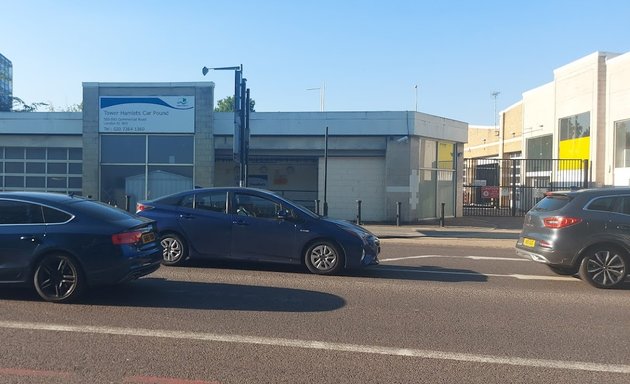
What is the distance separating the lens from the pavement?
680 inches

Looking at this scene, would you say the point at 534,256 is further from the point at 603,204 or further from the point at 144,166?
the point at 144,166

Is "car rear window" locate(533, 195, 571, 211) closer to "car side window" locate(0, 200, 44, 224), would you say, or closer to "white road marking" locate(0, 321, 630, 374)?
"white road marking" locate(0, 321, 630, 374)

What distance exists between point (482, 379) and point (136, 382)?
2.82 meters

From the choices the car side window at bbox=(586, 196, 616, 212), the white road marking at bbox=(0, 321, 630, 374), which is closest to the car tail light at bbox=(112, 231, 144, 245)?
the white road marking at bbox=(0, 321, 630, 374)

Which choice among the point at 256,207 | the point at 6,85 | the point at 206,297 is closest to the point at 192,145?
the point at 256,207

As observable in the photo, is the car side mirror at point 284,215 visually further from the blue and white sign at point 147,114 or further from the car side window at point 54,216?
the blue and white sign at point 147,114

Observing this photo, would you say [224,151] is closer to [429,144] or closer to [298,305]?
[429,144]

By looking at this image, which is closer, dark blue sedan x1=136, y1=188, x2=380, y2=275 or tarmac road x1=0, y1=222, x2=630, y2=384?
tarmac road x1=0, y1=222, x2=630, y2=384

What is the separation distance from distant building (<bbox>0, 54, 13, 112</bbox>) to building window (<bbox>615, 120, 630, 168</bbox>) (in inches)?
1795

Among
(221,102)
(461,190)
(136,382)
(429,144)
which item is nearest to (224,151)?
(429,144)

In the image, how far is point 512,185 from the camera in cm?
2666

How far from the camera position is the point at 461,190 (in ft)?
81.3

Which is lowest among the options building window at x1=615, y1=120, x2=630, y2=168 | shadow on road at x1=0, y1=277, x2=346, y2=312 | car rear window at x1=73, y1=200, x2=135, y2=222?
shadow on road at x1=0, y1=277, x2=346, y2=312

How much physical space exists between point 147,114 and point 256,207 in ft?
46.2
